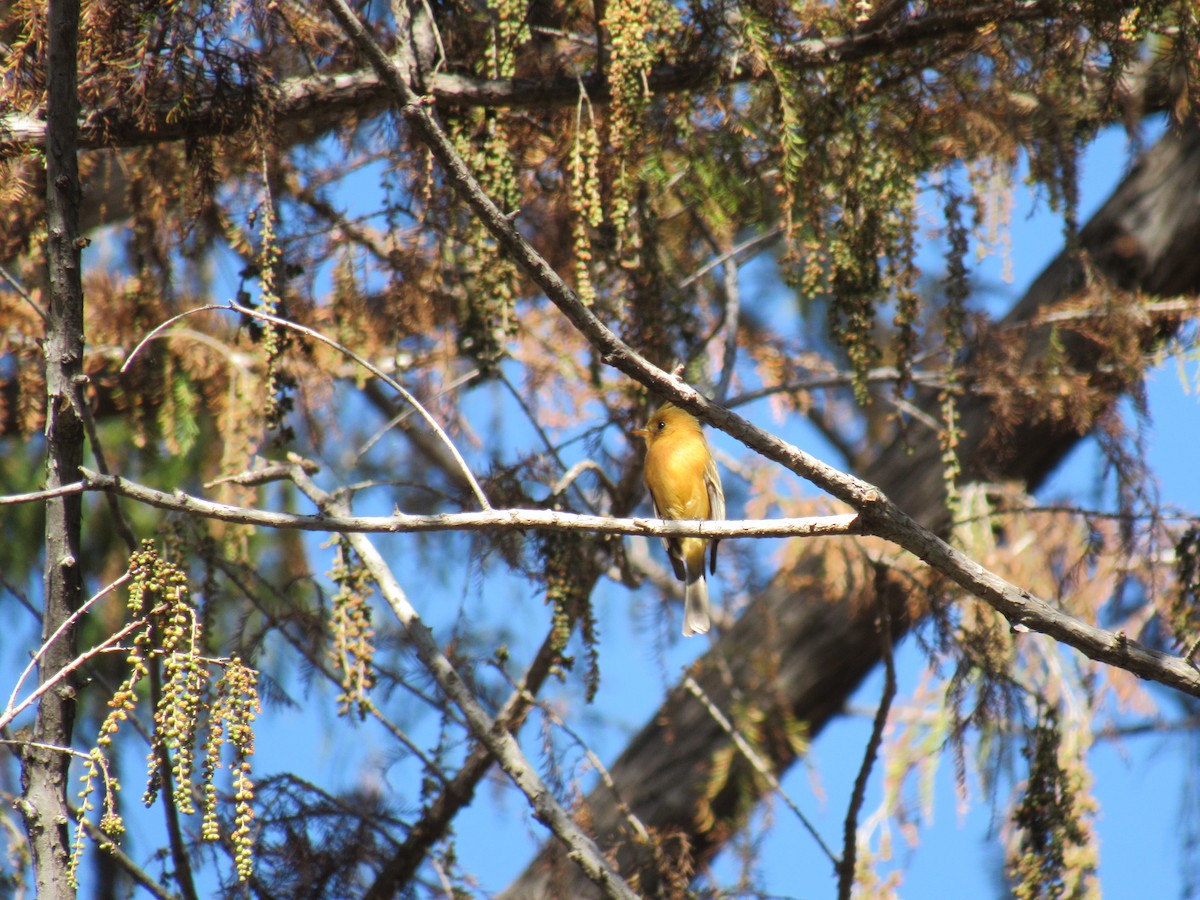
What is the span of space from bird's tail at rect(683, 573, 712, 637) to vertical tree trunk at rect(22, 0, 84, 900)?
11.3 ft

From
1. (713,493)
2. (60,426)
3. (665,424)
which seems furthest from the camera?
(713,493)

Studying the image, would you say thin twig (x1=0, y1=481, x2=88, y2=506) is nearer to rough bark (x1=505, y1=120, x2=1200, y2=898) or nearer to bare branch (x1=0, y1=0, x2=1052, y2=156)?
bare branch (x1=0, y1=0, x2=1052, y2=156)

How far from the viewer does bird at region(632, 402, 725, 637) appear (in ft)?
17.8

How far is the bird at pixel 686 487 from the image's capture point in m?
→ 5.42

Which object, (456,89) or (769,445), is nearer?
(769,445)

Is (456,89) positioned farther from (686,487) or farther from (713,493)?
(713,493)

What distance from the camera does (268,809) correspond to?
4227mm

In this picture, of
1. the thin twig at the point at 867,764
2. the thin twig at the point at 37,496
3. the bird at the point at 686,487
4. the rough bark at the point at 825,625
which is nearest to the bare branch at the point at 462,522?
the thin twig at the point at 37,496

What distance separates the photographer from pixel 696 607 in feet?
19.1

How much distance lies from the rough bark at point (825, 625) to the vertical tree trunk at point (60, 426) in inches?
122

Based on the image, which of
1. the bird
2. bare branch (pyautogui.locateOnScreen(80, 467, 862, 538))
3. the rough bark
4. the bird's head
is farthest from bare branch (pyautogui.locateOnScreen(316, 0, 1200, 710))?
the rough bark

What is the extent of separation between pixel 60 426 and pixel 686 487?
3539mm

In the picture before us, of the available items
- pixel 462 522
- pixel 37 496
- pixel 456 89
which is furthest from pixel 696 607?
pixel 37 496

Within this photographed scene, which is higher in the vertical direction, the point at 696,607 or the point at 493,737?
the point at 696,607
